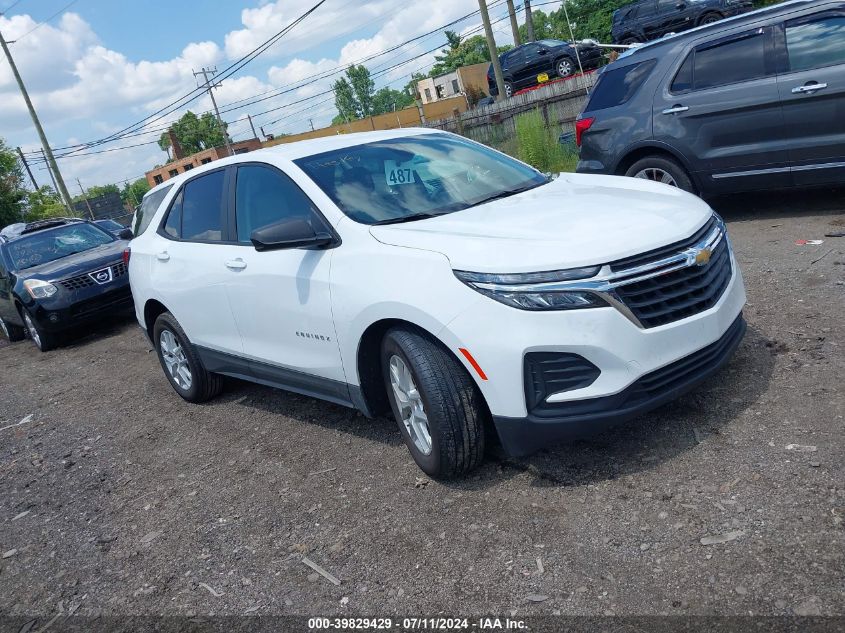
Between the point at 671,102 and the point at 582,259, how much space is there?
16.8 feet

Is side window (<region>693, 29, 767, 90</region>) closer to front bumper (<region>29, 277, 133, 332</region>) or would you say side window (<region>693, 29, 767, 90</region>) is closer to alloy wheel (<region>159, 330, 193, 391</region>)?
alloy wheel (<region>159, 330, 193, 391</region>)

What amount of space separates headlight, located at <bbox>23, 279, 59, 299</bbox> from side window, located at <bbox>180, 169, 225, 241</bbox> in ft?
18.0

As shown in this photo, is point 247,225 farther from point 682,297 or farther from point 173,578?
point 682,297

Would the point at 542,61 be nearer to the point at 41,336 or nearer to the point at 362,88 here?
the point at 41,336

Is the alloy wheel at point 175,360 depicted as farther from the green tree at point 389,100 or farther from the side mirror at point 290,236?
the green tree at point 389,100

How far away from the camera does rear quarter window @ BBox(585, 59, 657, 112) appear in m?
7.78

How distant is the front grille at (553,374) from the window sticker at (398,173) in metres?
1.56

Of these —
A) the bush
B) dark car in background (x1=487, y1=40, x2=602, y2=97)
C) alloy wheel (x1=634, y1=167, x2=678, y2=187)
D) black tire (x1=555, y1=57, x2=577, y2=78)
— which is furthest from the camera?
black tire (x1=555, y1=57, x2=577, y2=78)

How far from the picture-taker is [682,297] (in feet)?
10.8

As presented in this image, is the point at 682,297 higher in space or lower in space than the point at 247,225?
lower

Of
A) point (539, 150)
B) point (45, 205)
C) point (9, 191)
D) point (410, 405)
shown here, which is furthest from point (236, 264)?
point (45, 205)

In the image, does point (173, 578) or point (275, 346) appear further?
point (275, 346)

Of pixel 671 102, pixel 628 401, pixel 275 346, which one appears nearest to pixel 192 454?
pixel 275 346

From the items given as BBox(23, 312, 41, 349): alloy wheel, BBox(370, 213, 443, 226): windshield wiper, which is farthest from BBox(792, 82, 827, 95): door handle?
BBox(23, 312, 41, 349): alloy wheel
